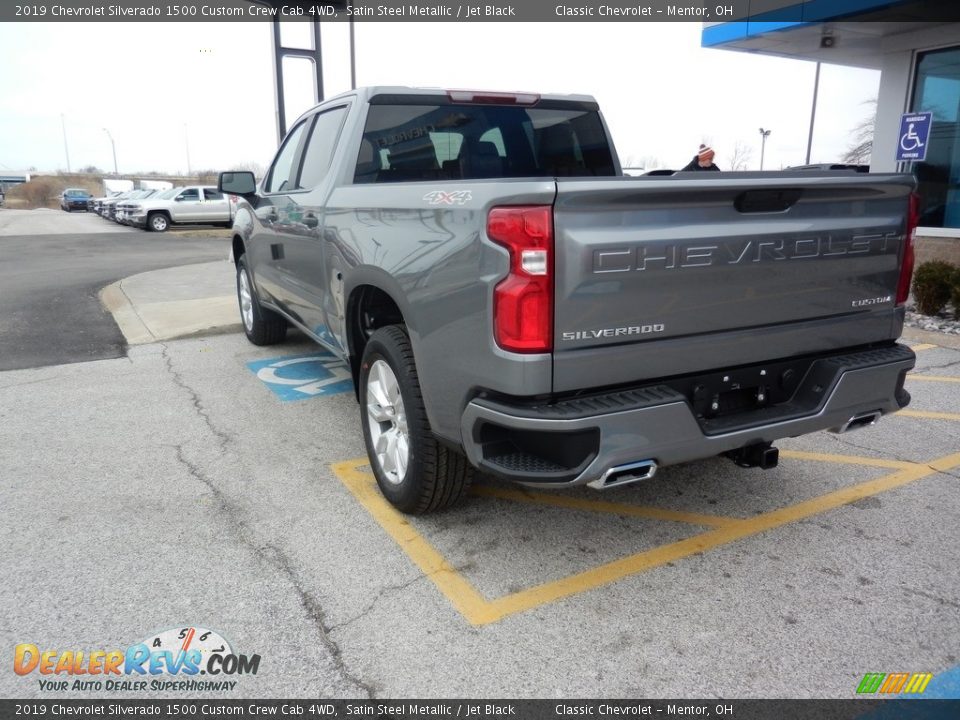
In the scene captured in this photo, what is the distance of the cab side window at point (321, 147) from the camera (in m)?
4.35

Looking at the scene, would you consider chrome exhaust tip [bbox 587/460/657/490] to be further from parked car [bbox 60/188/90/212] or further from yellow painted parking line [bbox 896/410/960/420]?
parked car [bbox 60/188/90/212]

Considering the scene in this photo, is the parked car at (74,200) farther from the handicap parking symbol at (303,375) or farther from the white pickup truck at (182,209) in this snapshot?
the handicap parking symbol at (303,375)

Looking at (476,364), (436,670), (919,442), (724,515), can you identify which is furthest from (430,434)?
(919,442)

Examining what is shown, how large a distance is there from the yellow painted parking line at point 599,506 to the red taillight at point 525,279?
1.47 m

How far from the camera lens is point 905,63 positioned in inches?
399

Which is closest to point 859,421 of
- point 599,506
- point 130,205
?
point 599,506

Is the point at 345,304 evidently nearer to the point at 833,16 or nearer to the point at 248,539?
the point at 248,539

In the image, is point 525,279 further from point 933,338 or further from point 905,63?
point 905,63

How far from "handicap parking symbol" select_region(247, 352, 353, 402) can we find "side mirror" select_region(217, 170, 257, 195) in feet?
4.96

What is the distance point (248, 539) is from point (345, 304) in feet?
4.19

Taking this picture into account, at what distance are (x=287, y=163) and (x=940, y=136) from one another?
9476 millimetres

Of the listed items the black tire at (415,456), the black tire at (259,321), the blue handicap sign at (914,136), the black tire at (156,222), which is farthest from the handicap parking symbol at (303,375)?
the black tire at (156,222)

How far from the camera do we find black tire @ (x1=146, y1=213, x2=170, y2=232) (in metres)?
26.3

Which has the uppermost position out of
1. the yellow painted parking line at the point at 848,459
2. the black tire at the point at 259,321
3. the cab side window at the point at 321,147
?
the cab side window at the point at 321,147
